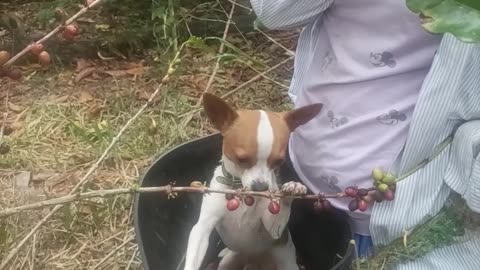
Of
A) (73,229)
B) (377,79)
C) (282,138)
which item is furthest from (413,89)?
(73,229)

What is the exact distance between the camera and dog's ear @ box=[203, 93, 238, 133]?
1099 millimetres

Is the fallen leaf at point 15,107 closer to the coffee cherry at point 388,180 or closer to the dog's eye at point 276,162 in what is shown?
the dog's eye at point 276,162

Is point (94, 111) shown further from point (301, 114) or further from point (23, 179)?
point (301, 114)

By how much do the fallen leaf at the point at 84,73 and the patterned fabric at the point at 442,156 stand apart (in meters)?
0.87

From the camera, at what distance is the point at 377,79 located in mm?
1198

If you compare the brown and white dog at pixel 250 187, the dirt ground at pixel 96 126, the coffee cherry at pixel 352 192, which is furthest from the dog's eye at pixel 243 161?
the dirt ground at pixel 96 126

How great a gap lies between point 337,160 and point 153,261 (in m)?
0.30

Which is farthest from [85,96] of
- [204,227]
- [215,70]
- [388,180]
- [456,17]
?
[456,17]


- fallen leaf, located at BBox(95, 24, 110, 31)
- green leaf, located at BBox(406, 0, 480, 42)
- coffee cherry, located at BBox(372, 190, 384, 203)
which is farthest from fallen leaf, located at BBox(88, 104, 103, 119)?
green leaf, located at BBox(406, 0, 480, 42)

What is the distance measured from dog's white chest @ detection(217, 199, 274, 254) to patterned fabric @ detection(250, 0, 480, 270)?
15cm

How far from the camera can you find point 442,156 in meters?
1.16

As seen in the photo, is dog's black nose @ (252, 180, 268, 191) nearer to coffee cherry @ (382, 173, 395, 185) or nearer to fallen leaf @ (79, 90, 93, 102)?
coffee cherry @ (382, 173, 395, 185)

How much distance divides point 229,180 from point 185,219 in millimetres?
220

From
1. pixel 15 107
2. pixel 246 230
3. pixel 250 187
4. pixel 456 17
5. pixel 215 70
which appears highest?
pixel 456 17
